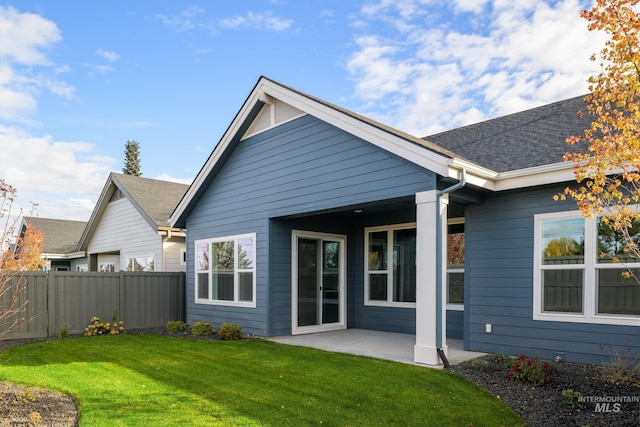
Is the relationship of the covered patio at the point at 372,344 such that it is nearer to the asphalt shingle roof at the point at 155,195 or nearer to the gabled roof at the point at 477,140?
the gabled roof at the point at 477,140

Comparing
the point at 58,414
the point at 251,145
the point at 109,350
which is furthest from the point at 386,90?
the point at 58,414

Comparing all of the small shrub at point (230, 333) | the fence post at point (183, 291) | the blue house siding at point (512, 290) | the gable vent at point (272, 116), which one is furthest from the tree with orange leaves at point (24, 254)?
the blue house siding at point (512, 290)

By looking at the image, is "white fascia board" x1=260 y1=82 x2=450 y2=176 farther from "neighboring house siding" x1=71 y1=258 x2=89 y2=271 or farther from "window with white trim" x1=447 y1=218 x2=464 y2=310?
"neighboring house siding" x1=71 y1=258 x2=89 y2=271

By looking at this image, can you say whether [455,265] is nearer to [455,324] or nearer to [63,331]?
[455,324]

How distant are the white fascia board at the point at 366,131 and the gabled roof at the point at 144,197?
726cm

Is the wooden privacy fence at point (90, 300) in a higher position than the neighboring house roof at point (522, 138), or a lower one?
lower

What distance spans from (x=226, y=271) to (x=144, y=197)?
6506mm

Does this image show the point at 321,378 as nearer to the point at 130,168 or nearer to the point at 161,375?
the point at 161,375

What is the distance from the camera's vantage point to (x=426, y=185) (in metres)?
6.74

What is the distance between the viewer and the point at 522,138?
26.7ft

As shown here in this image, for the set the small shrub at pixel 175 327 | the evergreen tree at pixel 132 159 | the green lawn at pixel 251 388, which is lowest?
the small shrub at pixel 175 327

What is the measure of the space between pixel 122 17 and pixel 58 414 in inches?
363

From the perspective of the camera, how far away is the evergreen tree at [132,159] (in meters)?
47.1

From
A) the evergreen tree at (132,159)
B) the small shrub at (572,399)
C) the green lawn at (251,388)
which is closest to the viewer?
the green lawn at (251,388)
